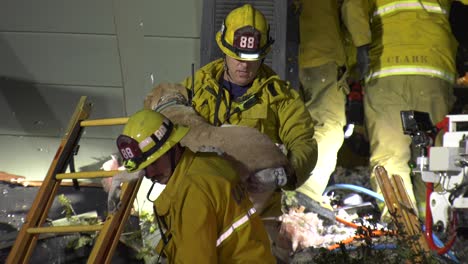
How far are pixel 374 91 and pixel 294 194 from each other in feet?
4.23

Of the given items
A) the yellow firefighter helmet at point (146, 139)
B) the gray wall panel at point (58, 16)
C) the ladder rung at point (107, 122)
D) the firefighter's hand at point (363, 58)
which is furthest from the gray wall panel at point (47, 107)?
the yellow firefighter helmet at point (146, 139)

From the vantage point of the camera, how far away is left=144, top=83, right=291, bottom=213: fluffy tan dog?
4820 mm

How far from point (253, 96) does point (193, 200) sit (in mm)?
1596

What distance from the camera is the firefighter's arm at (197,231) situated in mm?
3730

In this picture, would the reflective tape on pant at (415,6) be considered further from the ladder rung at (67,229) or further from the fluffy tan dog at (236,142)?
the ladder rung at (67,229)

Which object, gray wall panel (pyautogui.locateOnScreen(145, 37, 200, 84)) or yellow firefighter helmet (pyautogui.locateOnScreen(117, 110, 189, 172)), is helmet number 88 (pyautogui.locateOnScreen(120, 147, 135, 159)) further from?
→ gray wall panel (pyautogui.locateOnScreen(145, 37, 200, 84))

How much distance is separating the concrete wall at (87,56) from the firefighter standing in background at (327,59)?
38.9 inches

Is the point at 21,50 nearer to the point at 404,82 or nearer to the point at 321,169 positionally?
the point at 321,169

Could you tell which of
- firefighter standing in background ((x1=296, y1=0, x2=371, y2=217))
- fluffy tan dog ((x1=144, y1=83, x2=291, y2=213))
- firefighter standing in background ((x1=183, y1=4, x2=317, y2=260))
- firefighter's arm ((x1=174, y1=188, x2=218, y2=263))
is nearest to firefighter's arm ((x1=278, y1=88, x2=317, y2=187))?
firefighter standing in background ((x1=183, y1=4, x2=317, y2=260))

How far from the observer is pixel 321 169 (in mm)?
7422

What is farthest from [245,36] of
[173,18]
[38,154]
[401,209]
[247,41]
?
[38,154]

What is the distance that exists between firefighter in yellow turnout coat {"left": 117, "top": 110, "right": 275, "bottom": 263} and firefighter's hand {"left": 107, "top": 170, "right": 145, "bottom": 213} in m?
0.26

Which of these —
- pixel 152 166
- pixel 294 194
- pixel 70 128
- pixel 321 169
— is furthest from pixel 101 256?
pixel 321 169

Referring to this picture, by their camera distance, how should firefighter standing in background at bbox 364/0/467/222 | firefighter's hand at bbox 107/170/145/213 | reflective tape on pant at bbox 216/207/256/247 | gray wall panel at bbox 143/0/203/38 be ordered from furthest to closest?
gray wall panel at bbox 143/0/203/38 → firefighter standing in background at bbox 364/0/467/222 → firefighter's hand at bbox 107/170/145/213 → reflective tape on pant at bbox 216/207/256/247
